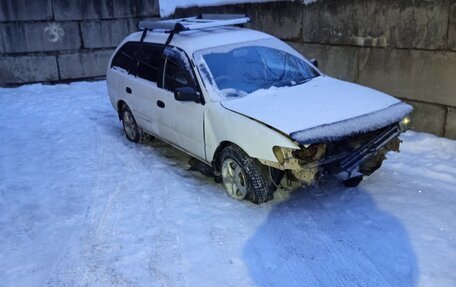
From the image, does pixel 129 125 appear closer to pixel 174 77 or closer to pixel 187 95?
pixel 174 77

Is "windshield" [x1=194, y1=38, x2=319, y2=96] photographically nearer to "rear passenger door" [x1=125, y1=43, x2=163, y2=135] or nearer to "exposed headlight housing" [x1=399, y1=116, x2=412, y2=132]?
"rear passenger door" [x1=125, y1=43, x2=163, y2=135]

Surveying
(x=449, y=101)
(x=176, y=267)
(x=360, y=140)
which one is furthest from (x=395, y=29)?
(x=176, y=267)

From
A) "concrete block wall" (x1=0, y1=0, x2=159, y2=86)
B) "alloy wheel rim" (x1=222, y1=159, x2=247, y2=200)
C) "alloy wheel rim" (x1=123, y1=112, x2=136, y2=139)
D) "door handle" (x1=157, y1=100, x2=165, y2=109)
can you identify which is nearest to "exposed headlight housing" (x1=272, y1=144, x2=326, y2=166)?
"alloy wheel rim" (x1=222, y1=159, x2=247, y2=200)

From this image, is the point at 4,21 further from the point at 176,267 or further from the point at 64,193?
the point at 176,267

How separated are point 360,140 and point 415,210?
0.88m

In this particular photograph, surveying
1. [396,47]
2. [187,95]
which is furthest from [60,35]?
[396,47]

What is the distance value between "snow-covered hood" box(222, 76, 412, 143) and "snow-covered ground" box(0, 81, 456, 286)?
0.91 meters

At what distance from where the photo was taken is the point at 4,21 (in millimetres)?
11344

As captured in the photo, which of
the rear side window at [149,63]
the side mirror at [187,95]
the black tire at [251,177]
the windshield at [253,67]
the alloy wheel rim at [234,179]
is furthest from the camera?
the rear side window at [149,63]

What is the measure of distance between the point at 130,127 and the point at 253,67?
2.66 metres

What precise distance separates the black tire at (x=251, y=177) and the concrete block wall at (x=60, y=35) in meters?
8.94

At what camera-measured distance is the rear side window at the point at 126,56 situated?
260 inches

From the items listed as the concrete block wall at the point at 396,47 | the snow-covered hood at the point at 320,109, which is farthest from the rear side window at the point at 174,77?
the concrete block wall at the point at 396,47

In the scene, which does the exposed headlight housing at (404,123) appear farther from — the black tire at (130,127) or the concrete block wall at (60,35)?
the concrete block wall at (60,35)
